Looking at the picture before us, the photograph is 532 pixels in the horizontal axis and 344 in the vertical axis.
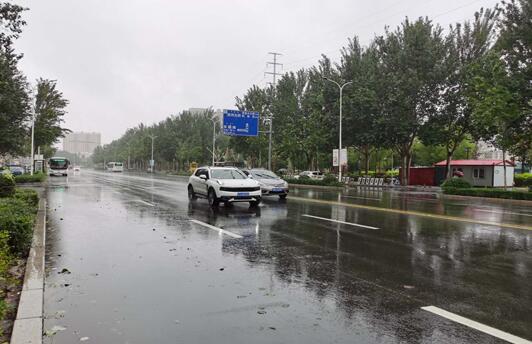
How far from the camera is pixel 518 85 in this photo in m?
24.9

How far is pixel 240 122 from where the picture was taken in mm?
42125

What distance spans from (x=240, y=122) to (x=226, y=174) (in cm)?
2564

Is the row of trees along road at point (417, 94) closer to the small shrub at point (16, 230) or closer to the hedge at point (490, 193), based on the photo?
the hedge at point (490, 193)

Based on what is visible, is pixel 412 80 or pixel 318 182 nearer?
pixel 412 80

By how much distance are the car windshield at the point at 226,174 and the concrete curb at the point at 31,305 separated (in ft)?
31.0

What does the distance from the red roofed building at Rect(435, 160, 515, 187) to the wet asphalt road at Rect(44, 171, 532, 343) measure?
106 feet

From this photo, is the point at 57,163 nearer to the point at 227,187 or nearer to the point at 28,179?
the point at 28,179

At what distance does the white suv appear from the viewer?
15.6m

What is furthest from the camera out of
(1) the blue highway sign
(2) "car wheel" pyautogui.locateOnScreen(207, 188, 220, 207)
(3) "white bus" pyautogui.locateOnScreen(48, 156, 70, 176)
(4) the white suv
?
(3) "white bus" pyautogui.locateOnScreen(48, 156, 70, 176)

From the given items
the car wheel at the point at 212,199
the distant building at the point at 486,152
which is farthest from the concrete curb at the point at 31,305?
the distant building at the point at 486,152

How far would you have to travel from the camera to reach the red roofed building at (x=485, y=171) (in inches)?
1565

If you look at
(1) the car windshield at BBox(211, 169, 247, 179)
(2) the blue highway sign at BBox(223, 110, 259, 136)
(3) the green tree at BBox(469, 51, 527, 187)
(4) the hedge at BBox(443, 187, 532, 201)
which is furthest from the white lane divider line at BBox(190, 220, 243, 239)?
(2) the blue highway sign at BBox(223, 110, 259, 136)

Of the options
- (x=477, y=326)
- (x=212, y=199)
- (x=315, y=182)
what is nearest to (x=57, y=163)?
(x=315, y=182)

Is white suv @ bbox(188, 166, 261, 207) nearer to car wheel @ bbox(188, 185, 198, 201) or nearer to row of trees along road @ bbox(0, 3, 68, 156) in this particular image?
car wheel @ bbox(188, 185, 198, 201)
